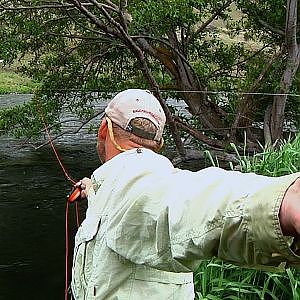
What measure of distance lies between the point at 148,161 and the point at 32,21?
7968 millimetres

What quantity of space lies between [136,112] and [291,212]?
71 cm

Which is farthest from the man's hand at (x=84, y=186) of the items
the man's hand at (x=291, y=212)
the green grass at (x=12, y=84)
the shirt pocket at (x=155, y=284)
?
the green grass at (x=12, y=84)

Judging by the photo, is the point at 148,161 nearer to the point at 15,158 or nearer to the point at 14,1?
the point at 14,1

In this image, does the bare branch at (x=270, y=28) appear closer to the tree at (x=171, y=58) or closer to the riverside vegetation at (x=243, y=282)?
the tree at (x=171, y=58)

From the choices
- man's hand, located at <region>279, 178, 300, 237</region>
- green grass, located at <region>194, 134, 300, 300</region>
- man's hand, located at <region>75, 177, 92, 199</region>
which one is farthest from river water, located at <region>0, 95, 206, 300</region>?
man's hand, located at <region>279, 178, 300, 237</region>

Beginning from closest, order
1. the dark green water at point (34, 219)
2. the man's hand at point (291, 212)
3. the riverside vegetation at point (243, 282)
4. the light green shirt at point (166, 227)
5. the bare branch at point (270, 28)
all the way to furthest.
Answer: the man's hand at point (291, 212) → the light green shirt at point (166, 227) → the riverside vegetation at point (243, 282) → the dark green water at point (34, 219) → the bare branch at point (270, 28)

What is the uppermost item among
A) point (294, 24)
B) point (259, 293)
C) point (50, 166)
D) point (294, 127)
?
point (294, 24)

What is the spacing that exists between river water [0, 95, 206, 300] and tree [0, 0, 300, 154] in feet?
3.53

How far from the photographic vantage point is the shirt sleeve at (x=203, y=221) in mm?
934

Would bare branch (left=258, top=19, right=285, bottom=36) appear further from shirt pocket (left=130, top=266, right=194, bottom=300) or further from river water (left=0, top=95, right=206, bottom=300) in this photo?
shirt pocket (left=130, top=266, right=194, bottom=300)

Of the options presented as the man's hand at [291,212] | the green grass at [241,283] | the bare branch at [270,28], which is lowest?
the green grass at [241,283]

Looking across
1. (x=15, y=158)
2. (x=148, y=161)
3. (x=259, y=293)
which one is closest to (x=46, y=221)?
(x=15, y=158)

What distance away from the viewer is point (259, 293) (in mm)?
2969

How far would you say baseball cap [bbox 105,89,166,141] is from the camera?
1512 millimetres
